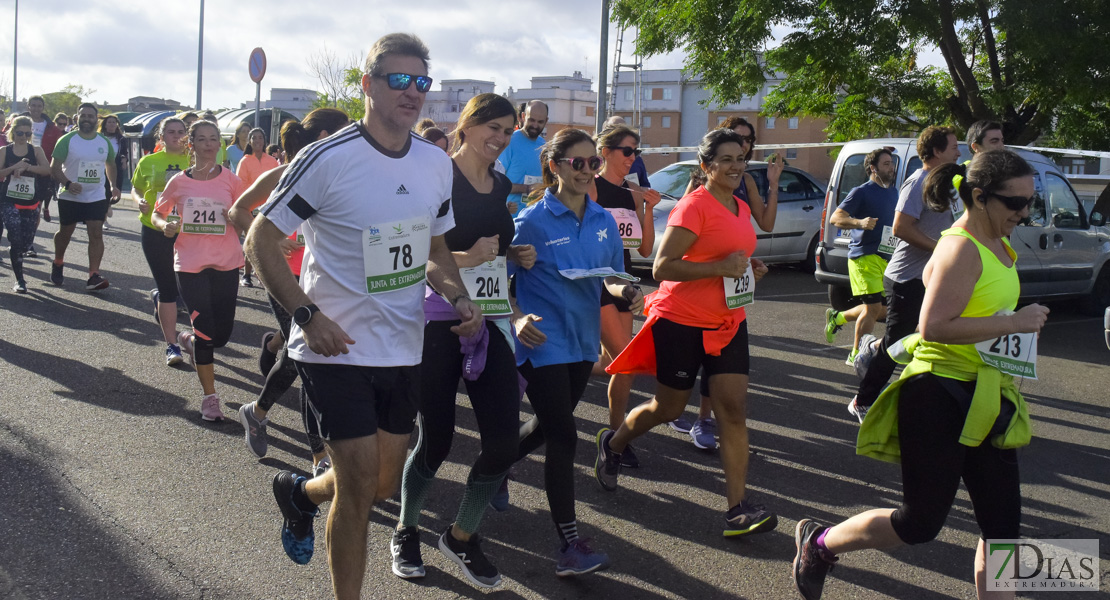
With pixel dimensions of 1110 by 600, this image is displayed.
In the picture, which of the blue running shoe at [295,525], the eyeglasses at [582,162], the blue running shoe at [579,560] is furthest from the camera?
the eyeglasses at [582,162]

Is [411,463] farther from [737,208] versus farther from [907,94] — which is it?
[907,94]

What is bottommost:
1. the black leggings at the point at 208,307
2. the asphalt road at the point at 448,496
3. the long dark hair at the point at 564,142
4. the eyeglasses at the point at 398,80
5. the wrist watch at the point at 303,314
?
the asphalt road at the point at 448,496

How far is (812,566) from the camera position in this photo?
370 centimetres

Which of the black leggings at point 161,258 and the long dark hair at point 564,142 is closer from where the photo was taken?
the long dark hair at point 564,142

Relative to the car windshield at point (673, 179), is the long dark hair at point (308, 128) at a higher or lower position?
lower

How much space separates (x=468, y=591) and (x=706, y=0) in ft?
46.9

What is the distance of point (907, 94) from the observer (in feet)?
53.9

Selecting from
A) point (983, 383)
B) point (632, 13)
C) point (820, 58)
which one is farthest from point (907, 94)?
point (983, 383)

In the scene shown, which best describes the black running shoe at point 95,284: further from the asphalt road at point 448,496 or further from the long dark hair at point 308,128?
the long dark hair at point 308,128

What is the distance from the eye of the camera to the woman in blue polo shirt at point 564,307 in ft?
13.0

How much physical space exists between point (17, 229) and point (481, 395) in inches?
369

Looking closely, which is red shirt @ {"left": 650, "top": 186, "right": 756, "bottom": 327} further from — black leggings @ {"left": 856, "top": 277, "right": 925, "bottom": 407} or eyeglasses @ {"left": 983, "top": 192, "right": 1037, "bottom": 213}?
black leggings @ {"left": 856, "top": 277, "right": 925, "bottom": 407}

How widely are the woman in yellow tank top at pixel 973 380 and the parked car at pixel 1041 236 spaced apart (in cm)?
702

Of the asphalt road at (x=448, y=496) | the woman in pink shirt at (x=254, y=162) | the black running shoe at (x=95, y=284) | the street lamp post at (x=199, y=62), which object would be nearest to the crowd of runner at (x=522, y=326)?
the asphalt road at (x=448, y=496)
